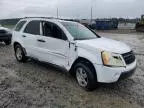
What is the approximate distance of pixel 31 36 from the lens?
761 centimetres

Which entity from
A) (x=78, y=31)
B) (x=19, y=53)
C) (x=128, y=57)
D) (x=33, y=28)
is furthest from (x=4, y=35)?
(x=128, y=57)

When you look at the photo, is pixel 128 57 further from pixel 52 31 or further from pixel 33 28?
pixel 33 28

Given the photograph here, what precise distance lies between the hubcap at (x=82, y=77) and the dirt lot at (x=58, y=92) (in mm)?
168

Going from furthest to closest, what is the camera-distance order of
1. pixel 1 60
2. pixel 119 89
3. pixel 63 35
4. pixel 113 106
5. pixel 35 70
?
1. pixel 1 60
2. pixel 35 70
3. pixel 63 35
4. pixel 119 89
5. pixel 113 106

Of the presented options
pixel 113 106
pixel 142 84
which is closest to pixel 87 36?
pixel 142 84

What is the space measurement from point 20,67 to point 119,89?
382 centimetres

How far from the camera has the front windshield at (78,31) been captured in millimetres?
6358

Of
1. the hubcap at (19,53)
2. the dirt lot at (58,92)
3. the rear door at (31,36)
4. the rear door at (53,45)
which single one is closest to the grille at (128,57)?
the dirt lot at (58,92)

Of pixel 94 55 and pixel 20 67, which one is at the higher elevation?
pixel 94 55

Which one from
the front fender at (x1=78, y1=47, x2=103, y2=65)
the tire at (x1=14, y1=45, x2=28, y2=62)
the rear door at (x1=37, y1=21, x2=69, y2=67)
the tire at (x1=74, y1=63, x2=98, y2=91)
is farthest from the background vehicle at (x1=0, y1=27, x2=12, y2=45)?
the front fender at (x1=78, y1=47, x2=103, y2=65)

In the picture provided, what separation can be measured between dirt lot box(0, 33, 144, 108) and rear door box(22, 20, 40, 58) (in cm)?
73

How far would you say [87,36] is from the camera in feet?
21.8

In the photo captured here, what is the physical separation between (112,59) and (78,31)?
6.09 feet

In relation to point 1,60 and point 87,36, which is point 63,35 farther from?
point 1,60
